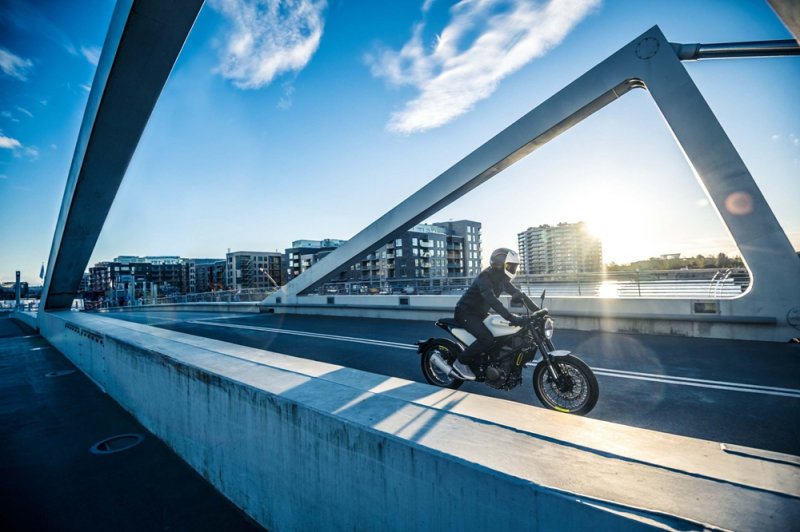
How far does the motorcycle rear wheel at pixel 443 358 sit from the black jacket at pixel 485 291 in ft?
2.08

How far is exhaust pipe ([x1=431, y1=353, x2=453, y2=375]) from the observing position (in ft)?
16.3

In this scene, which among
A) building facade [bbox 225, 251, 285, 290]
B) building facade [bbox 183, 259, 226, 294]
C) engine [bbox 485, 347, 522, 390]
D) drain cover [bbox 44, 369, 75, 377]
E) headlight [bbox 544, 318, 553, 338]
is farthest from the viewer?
building facade [bbox 183, 259, 226, 294]

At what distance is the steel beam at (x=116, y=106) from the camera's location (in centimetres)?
725

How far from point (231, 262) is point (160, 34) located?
14974cm

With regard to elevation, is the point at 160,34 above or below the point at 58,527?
above

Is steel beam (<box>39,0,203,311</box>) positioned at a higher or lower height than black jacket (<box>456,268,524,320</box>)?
higher

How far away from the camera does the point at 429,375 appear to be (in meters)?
5.36

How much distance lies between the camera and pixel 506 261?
4703 millimetres

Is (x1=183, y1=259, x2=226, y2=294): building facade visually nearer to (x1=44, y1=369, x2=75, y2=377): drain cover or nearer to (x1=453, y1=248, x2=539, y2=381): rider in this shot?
(x1=44, y1=369, x2=75, y2=377): drain cover

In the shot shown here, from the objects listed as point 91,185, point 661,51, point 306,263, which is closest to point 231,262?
point 306,263

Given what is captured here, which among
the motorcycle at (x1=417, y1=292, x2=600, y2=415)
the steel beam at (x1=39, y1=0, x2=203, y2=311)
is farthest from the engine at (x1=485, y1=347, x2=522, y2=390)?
the steel beam at (x1=39, y1=0, x2=203, y2=311)

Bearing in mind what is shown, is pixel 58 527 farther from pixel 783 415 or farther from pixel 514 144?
pixel 514 144

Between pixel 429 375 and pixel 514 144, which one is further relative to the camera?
pixel 514 144

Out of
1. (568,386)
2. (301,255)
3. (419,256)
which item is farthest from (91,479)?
(301,255)
